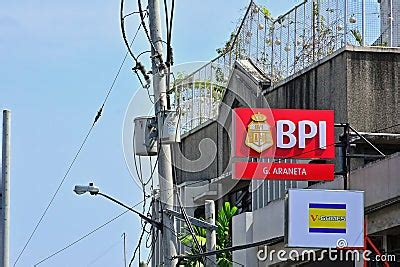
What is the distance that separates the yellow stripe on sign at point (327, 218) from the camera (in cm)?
2111

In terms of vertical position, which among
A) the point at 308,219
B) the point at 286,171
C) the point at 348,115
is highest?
the point at 348,115

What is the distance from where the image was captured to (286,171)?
2527 centimetres

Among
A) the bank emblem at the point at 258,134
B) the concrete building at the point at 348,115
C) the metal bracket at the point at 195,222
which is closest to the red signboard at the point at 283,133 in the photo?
the bank emblem at the point at 258,134

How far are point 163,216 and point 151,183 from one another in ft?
5.78

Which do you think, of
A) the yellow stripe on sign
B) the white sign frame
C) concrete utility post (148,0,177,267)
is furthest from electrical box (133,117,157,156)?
the yellow stripe on sign

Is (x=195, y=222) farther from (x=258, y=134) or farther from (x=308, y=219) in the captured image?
(x=258, y=134)

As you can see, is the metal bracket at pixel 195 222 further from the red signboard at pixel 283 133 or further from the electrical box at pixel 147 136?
the red signboard at pixel 283 133

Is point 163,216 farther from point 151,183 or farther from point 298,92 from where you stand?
point 298,92

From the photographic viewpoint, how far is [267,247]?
1059 inches

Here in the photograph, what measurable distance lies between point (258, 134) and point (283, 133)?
1.89 ft

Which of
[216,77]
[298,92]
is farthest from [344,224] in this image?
[216,77]

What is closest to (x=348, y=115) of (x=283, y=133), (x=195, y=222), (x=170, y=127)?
(x=283, y=133)

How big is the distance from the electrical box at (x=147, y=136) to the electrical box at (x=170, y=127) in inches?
17.5

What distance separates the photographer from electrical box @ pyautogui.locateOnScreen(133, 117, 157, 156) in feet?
63.5
